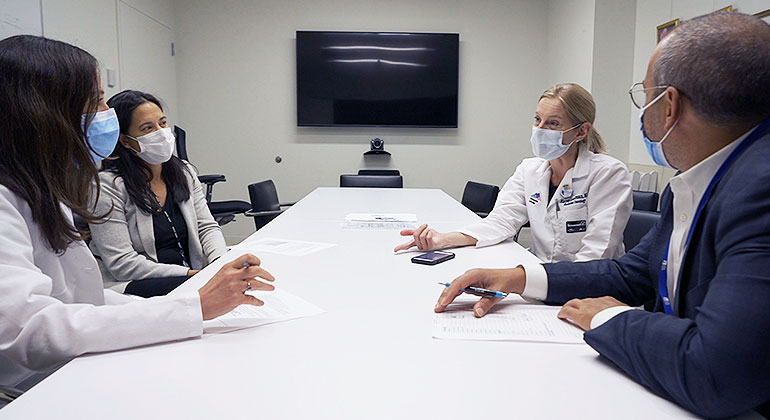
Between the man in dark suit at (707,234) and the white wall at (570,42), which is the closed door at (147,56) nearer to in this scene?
the white wall at (570,42)

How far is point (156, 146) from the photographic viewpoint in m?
2.25

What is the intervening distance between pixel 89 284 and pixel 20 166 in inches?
13.3

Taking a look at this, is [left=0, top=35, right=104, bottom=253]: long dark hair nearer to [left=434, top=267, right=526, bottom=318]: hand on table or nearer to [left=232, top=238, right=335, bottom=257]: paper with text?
[left=232, top=238, right=335, bottom=257]: paper with text

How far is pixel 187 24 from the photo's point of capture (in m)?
5.51

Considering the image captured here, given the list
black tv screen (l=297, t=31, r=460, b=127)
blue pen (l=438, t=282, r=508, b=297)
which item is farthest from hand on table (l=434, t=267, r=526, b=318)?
black tv screen (l=297, t=31, r=460, b=127)

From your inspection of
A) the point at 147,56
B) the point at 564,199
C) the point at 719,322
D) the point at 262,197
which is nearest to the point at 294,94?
the point at 147,56

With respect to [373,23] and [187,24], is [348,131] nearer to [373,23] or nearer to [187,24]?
[373,23]

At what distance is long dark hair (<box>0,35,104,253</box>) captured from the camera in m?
1.13

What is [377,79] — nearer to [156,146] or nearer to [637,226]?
[156,146]

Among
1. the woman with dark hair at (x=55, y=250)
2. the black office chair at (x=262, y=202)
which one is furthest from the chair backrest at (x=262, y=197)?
the woman with dark hair at (x=55, y=250)

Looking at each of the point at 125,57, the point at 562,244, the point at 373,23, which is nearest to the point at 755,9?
the point at 562,244

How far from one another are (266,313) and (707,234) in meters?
0.86

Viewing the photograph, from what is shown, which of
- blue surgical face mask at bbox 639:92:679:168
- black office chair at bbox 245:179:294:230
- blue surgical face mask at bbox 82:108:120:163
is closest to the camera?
blue surgical face mask at bbox 639:92:679:168

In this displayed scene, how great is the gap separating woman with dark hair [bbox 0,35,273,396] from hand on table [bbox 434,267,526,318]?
40 centimetres
